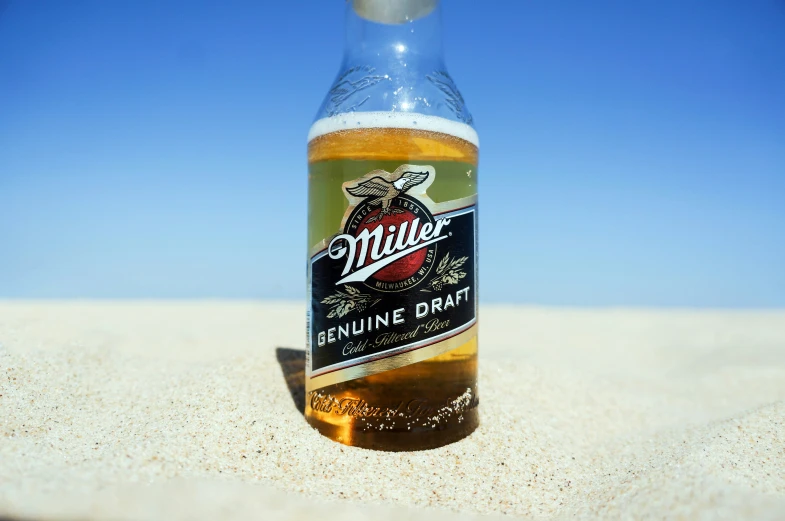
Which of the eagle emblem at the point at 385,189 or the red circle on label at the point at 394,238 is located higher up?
the eagle emblem at the point at 385,189

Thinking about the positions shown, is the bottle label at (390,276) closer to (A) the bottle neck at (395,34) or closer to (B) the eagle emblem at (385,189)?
(B) the eagle emblem at (385,189)

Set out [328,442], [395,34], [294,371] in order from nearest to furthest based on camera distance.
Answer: [328,442], [395,34], [294,371]

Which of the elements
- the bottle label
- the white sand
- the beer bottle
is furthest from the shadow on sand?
the bottle label

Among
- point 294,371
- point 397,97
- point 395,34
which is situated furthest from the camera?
point 294,371

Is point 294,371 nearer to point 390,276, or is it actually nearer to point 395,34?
point 390,276

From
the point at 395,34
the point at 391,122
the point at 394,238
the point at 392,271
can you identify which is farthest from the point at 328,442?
the point at 395,34

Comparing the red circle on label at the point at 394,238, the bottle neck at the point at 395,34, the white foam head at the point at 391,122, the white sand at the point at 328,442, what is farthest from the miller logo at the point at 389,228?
the white sand at the point at 328,442

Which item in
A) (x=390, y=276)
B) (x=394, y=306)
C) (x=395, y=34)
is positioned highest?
(x=395, y=34)
